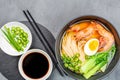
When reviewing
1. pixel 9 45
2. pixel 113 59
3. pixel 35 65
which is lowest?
pixel 113 59

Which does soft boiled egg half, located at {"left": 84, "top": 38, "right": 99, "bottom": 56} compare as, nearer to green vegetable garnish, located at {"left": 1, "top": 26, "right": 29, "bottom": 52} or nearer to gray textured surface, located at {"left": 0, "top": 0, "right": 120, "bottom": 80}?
gray textured surface, located at {"left": 0, "top": 0, "right": 120, "bottom": 80}

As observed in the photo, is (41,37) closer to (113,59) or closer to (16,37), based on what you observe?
(16,37)

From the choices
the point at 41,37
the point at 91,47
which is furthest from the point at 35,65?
the point at 91,47

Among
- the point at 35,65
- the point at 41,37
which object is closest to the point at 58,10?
the point at 41,37

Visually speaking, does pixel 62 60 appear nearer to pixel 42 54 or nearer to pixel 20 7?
pixel 42 54

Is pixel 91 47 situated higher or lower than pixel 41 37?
lower

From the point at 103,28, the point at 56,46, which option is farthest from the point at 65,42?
the point at 103,28

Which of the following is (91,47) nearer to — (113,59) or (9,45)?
(113,59)
